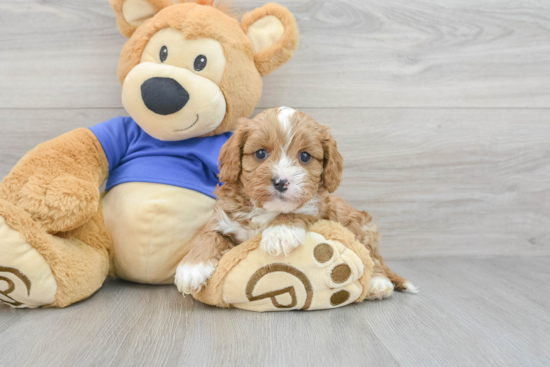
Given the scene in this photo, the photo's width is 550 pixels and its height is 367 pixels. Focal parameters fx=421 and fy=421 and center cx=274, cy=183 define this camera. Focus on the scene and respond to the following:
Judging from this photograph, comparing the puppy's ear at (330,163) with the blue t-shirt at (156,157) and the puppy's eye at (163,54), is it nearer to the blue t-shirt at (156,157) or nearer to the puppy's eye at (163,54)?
the blue t-shirt at (156,157)

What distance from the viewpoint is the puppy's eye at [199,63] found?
51.7 inches

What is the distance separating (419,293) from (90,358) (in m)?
1.00

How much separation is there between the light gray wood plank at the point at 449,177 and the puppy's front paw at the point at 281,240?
2.20 ft

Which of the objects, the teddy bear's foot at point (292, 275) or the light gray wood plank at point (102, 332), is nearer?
the light gray wood plank at point (102, 332)

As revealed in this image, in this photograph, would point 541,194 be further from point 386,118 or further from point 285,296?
point 285,296

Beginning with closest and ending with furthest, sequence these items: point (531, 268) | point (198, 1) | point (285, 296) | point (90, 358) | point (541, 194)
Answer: point (90, 358), point (285, 296), point (198, 1), point (531, 268), point (541, 194)

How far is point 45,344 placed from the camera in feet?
3.18

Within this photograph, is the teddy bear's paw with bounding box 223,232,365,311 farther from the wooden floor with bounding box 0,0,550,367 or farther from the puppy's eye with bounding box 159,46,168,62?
the puppy's eye with bounding box 159,46,168,62

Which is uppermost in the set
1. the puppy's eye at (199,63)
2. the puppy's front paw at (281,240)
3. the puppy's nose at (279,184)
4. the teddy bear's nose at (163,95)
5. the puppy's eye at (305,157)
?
the puppy's eye at (199,63)

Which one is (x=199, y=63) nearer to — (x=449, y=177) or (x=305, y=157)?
(x=305, y=157)

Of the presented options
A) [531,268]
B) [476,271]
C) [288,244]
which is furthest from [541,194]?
[288,244]

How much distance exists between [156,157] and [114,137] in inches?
6.4

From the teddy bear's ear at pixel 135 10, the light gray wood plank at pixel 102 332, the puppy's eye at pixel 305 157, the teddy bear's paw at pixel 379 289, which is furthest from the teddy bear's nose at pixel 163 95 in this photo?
the teddy bear's paw at pixel 379 289

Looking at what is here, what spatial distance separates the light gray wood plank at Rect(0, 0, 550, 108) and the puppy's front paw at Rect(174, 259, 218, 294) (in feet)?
2.49
